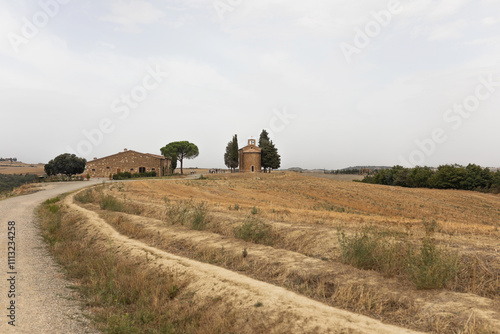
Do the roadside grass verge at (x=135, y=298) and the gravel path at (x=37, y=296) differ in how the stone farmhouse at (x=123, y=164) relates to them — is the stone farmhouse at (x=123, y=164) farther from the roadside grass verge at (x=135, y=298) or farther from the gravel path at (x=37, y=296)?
the roadside grass verge at (x=135, y=298)

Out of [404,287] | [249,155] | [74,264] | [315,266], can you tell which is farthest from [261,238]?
[249,155]

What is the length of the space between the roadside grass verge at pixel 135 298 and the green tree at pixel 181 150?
82337mm

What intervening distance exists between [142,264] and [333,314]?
19.2ft

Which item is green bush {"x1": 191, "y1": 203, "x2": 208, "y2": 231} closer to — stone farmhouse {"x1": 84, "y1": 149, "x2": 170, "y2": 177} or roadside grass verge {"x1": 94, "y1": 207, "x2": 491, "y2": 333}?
roadside grass verge {"x1": 94, "y1": 207, "x2": 491, "y2": 333}

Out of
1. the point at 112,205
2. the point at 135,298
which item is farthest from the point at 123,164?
the point at 135,298

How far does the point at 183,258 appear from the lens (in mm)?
9133

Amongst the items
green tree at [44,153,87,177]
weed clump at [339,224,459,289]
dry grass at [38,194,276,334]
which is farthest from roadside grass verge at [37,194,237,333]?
green tree at [44,153,87,177]

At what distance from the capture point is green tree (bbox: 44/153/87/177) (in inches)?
2530

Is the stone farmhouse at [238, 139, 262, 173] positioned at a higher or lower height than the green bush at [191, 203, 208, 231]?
higher

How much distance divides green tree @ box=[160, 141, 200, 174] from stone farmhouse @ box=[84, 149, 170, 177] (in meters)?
24.2

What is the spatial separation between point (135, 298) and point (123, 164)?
205 feet

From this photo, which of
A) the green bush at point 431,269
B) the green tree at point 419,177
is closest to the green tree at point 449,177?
the green tree at point 419,177

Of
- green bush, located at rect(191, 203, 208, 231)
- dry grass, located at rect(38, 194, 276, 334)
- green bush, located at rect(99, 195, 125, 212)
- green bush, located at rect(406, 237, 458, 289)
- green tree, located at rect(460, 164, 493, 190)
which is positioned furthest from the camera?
green tree, located at rect(460, 164, 493, 190)

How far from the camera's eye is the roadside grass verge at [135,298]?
5781 mm
